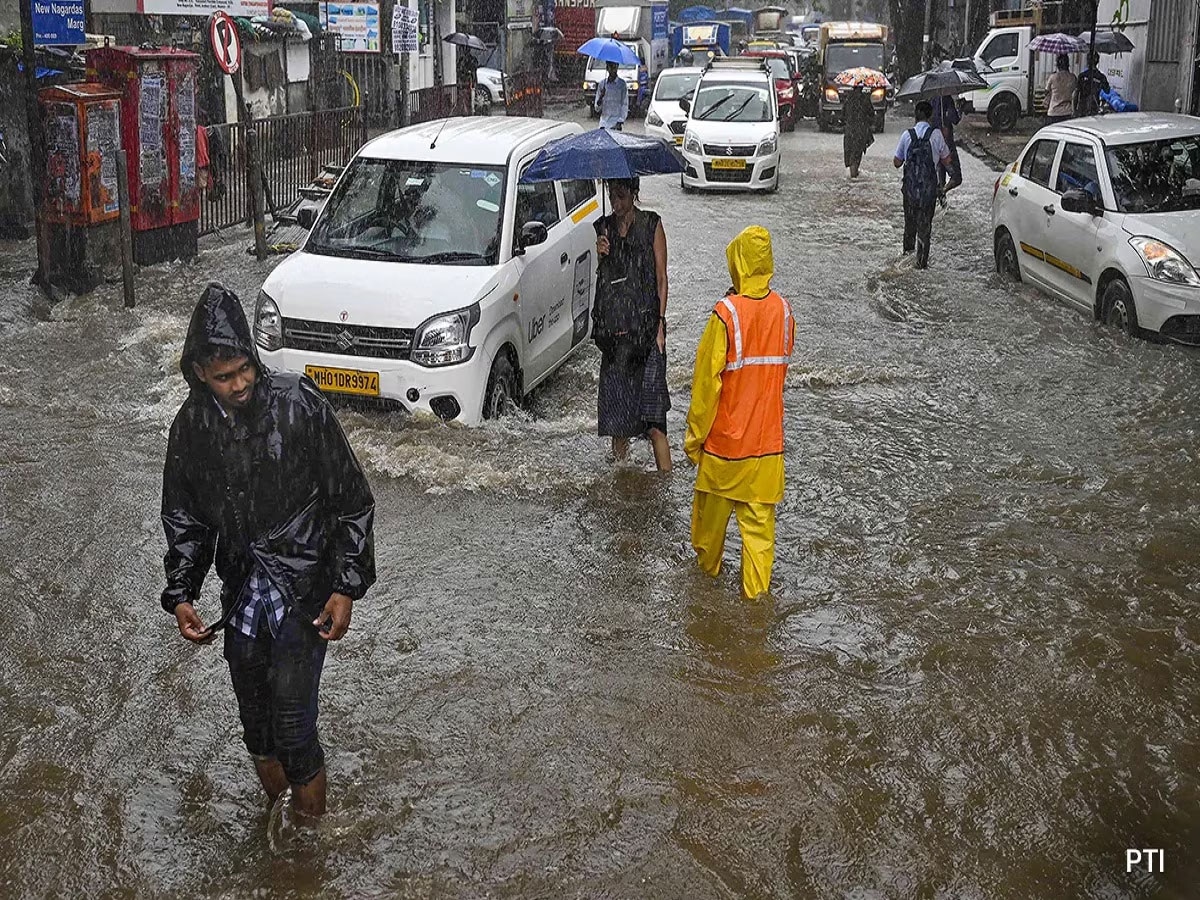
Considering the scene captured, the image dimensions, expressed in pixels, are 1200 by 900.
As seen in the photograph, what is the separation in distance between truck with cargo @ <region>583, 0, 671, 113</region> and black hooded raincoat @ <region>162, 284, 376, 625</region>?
109ft

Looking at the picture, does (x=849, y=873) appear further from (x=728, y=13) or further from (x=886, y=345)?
(x=728, y=13)

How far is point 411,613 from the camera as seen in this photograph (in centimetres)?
638

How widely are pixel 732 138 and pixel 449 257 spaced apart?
13.3 metres

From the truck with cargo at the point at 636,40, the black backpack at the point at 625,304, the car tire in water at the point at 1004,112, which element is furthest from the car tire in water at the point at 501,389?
the truck with cargo at the point at 636,40

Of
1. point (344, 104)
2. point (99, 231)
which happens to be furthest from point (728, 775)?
point (344, 104)

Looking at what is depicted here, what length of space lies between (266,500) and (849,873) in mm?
2170

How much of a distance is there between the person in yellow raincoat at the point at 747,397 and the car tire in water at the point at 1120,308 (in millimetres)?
5839

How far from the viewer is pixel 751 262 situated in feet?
19.5

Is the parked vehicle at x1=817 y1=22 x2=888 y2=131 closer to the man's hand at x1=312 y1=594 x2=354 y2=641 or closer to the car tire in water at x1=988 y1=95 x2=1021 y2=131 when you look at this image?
the car tire in water at x1=988 y1=95 x2=1021 y2=131

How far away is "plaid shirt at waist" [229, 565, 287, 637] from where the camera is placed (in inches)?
155

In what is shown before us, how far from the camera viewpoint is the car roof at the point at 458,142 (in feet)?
30.2

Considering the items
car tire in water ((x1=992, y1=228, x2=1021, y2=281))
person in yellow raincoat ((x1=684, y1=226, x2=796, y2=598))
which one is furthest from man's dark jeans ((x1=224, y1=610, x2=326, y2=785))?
car tire in water ((x1=992, y1=228, x2=1021, y2=281))

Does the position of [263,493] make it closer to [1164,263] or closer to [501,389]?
[501,389]

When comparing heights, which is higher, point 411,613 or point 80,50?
point 80,50
